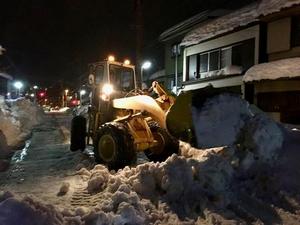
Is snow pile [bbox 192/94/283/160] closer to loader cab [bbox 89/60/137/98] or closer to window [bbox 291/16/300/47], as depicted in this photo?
loader cab [bbox 89/60/137/98]

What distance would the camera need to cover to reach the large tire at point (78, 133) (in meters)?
11.1

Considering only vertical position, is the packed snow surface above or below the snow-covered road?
above

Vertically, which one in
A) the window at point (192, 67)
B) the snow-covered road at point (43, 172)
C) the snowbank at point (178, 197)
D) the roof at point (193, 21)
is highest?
the roof at point (193, 21)

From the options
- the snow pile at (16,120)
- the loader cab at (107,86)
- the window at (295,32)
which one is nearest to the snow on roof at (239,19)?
the window at (295,32)

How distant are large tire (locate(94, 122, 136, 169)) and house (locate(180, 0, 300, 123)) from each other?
28.2ft

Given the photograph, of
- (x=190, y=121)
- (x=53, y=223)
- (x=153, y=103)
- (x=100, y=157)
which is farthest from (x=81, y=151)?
(x=53, y=223)

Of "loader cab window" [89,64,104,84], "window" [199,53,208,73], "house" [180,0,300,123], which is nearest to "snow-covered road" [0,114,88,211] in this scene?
"loader cab window" [89,64,104,84]

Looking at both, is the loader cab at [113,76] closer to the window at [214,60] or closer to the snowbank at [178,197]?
the snowbank at [178,197]

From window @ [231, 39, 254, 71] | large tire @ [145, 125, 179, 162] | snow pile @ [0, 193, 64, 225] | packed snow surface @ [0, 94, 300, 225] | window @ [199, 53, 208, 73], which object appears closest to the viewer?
snow pile @ [0, 193, 64, 225]

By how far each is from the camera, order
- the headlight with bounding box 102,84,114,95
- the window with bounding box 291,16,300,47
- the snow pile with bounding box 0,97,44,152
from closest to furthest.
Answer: the headlight with bounding box 102,84,114,95 → the snow pile with bounding box 0,97,44,152 → the window with bounding box 291,16,300,47

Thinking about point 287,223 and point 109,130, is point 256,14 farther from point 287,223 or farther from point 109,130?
point 287,223

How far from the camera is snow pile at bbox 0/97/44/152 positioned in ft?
50.8

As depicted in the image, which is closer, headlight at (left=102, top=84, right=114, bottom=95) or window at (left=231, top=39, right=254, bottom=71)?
headlight at (left=102, top=84, right=114, bottom=95)

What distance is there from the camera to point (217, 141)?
251 inches
